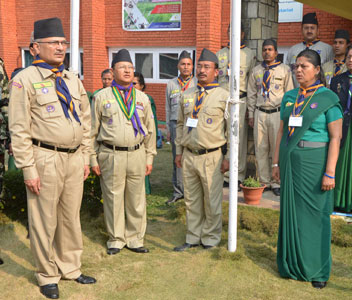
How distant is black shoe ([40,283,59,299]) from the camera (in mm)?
3871

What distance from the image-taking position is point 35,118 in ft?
12.3

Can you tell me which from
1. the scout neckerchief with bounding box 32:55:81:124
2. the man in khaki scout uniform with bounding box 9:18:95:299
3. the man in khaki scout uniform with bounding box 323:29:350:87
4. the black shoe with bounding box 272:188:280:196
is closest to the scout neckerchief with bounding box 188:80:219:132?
the man in khaki scout uniform with bounding box 9:18:95:299

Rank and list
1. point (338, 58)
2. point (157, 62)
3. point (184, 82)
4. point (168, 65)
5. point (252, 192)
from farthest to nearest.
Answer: point (157, 62)
point (168, 65)
point (338, 58)
point (184, 82)
point (252, 192)

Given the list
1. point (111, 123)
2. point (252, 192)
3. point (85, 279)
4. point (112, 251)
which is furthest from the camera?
point (252, 192)

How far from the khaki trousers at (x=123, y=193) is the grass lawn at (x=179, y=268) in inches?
8.6

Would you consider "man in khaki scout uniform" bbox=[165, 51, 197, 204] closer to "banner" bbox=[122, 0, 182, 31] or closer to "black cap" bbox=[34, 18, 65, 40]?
"black cap" bbox=[34, 18, 65, 40]

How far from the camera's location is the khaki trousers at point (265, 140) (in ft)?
21.9

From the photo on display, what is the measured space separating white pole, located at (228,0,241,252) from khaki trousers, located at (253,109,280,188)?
7.92ft

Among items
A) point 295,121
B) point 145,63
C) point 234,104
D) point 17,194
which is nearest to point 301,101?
point 295,121

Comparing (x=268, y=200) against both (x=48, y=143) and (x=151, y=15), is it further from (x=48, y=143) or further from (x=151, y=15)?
(x=151, y=15)

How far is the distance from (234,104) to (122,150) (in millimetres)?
1327

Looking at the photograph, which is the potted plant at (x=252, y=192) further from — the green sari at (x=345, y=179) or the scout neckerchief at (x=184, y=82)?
the scout neckerchief at (x=184, y=82)

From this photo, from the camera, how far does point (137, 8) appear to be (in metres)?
13.3

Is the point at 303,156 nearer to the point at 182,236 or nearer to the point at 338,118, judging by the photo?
the point at 338,118
